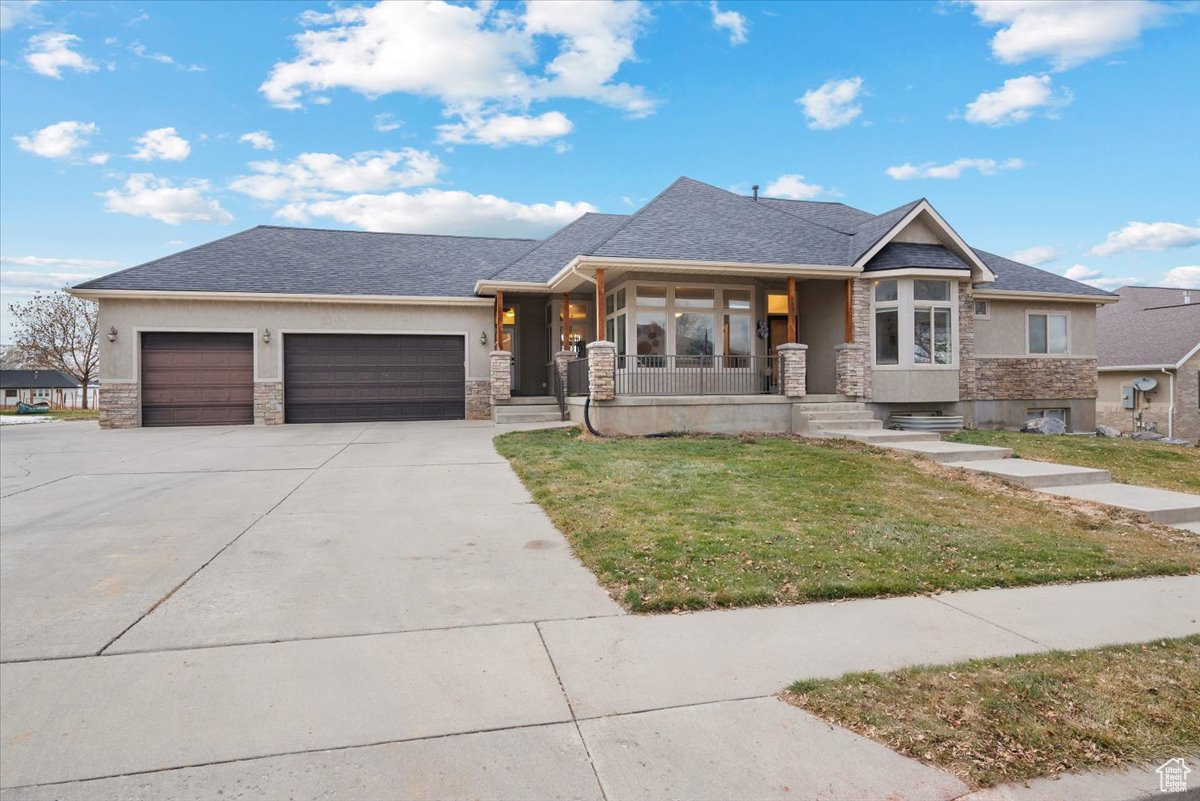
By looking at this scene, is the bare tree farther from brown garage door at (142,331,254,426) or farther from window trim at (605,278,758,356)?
window trim at (605,278,758,356)

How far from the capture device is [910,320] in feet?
46.9

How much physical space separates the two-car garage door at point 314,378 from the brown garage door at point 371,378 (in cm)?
3

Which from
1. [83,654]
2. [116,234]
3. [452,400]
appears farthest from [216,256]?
[83,654]

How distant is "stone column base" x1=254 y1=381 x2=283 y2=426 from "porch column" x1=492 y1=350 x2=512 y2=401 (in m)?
5.97

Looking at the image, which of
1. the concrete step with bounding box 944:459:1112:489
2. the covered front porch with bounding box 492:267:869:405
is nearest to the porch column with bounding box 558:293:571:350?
the covered front porch with bounding box 492:267:869:405

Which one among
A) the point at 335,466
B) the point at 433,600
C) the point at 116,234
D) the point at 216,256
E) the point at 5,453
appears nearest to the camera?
the point at 433,600

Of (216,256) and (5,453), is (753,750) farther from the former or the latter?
(216,256)

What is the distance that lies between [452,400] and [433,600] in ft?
47.8

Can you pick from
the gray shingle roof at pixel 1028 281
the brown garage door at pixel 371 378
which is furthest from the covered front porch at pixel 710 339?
the gray shingle roof at pixel 1028 281

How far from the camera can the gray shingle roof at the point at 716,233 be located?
1393 centimetres

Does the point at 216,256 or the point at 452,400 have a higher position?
the point at 216,256

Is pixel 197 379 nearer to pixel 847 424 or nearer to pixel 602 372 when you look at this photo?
pixel 602 372

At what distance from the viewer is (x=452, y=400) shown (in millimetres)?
18391

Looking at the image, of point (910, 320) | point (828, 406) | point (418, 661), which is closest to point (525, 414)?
point (828, 406)
